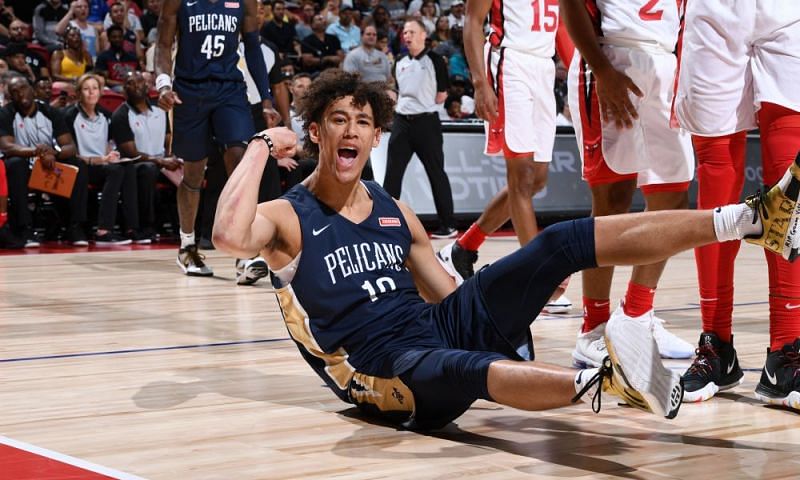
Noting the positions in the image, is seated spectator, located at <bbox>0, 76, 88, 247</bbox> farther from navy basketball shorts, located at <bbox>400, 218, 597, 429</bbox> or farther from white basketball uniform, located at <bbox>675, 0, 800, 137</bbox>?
navy basketball shorts, located at <bbox>400, 218, 597, 429</bbox>

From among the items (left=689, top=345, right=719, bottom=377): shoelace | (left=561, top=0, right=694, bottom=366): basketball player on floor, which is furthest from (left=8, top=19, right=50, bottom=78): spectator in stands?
(left=689, top=345, right=719, bottom=377): shoelace

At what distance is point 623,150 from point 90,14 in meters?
11.9

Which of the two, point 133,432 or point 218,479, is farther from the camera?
point 133,432

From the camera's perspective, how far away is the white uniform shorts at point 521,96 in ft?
20.0

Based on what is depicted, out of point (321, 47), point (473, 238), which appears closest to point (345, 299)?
point (473, 238)

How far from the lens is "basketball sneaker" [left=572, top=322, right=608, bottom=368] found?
4.17 metres

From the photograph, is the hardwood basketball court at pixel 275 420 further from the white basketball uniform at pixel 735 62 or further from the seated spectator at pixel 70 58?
the seated spectator at pixel 70 58

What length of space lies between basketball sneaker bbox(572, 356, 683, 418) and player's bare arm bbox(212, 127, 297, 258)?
1020 mm

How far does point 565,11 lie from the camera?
4.16 metres

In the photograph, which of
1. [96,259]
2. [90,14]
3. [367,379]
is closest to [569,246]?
[367,379]

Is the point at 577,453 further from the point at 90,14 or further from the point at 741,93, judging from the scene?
the point at 90,14

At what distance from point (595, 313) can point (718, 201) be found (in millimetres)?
766

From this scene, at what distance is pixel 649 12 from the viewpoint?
166 inches

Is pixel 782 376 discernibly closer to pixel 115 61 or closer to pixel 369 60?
pixel 369 60
